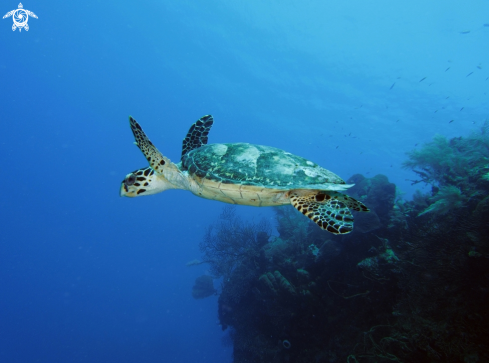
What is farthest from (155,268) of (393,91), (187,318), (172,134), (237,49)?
(172,134)

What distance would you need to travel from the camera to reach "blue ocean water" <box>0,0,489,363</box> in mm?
31531

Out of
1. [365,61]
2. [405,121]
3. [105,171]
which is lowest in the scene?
[405,121]

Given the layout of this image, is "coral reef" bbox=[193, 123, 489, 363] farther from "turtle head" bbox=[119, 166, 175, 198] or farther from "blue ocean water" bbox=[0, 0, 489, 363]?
"blue ocean water" bbox=[0, 0, 489, 363]

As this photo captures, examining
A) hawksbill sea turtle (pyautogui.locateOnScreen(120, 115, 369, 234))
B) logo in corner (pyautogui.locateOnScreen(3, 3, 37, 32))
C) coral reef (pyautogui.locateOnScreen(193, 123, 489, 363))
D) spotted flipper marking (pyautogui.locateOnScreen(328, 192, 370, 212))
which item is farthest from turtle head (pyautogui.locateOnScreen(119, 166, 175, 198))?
logo in corner (pyautogui.locateOnScreen(3, 3, 37, 32))

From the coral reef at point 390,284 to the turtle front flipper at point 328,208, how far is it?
8.21ft

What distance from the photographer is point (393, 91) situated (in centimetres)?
3700

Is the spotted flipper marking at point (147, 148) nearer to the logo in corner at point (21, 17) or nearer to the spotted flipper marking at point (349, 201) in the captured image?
the spotted flipper marking at point (349, 201)

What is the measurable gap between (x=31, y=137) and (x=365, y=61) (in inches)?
5591

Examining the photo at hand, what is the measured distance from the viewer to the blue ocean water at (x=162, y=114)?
103 feet

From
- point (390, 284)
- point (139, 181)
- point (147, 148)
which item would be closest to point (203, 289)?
point (390, 284)

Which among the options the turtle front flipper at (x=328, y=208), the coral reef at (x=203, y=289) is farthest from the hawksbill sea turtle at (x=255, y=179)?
the coral reef at (x=203, y=289)

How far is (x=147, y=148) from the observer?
3715mm

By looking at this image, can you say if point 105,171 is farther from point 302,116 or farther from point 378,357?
point 378,357

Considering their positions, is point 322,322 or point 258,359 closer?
point 322,322
